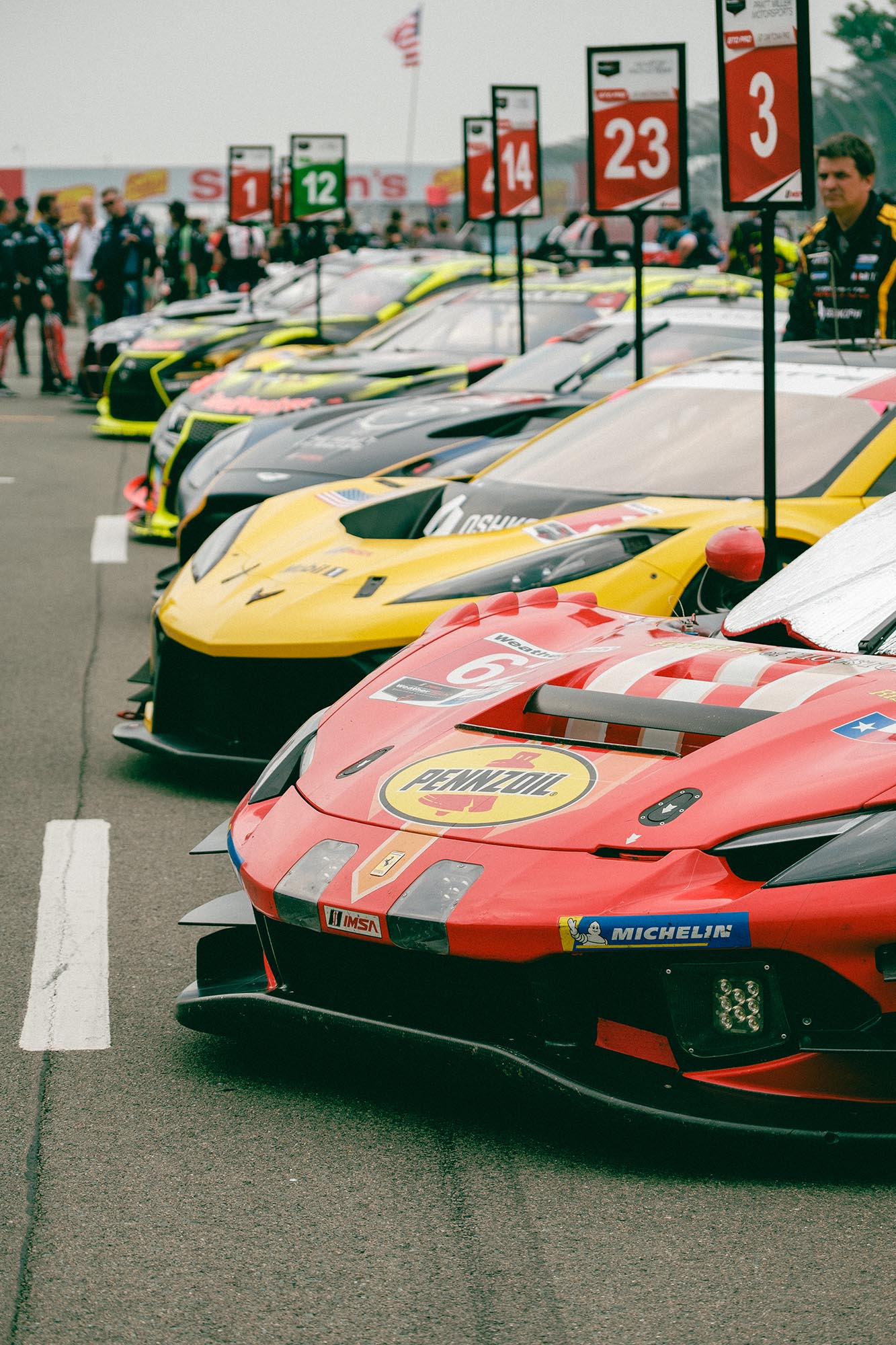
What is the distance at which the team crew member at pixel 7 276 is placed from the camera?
1614 centimetres

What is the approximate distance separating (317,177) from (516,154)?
4.00 meters

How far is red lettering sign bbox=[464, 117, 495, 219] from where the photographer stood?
39.5ft

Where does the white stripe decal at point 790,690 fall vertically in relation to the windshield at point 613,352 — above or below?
below

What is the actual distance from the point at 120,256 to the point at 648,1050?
51.4 feet

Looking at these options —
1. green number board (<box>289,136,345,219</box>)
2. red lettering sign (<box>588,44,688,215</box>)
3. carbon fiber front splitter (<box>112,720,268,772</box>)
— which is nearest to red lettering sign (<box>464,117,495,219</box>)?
green number board (<box>289,136,345,219</box>)

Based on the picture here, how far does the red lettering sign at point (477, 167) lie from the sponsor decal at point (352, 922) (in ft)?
31.7

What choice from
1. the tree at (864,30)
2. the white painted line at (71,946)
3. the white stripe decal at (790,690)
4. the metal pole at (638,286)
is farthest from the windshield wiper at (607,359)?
the tree at (864,30)

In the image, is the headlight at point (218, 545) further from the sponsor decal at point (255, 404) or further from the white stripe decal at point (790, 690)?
the sponsor decal at point (255, 404)

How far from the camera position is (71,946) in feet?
12.7

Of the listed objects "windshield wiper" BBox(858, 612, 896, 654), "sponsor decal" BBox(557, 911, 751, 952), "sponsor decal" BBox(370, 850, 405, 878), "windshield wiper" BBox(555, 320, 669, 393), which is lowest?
"sponsor decal" BBox(557, 911, 751, 952)

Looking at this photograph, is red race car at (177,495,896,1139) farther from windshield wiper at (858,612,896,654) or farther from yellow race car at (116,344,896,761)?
yellow race car at (116,344,896,761)

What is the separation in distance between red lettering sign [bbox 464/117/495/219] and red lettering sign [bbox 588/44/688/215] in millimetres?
4470

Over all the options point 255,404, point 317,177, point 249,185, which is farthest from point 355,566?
point 249,185

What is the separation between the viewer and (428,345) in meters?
10.3
